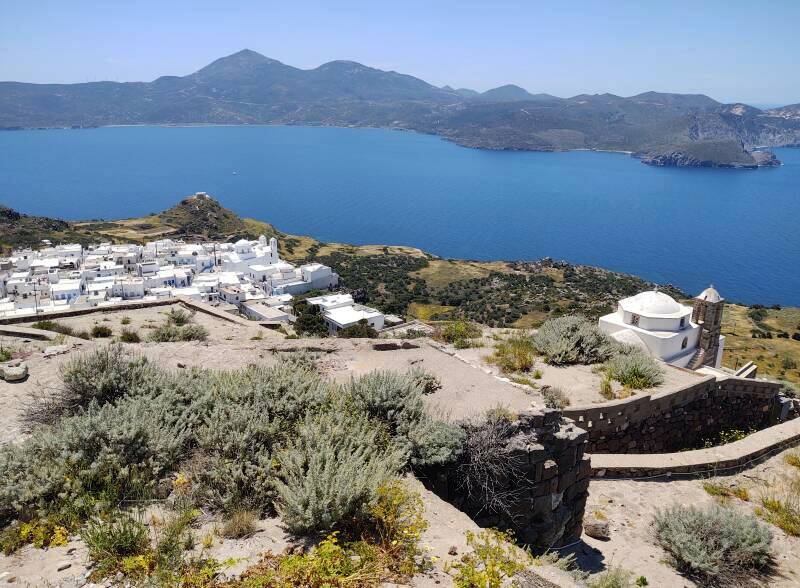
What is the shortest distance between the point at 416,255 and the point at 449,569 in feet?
241

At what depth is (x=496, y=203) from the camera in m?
132

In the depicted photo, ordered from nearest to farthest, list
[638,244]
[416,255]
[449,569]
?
[449,569], [416,255], [638,244]

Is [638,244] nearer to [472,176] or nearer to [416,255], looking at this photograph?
[416,255]

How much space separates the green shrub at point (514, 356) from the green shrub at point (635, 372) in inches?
60.0

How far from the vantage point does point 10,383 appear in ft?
24.2

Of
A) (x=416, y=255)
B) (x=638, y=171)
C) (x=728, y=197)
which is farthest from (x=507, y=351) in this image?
(x=638, y=171)

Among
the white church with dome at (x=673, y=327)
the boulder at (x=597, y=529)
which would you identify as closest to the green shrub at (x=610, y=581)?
the boulder at (x=597, y=529)

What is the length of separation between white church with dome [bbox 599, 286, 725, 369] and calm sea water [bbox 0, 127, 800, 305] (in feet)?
204

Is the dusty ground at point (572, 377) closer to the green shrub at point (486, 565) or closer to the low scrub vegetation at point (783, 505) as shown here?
the low scrub vegetation at point (783, 505)

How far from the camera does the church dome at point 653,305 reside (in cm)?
1778

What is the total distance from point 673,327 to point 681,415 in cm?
852

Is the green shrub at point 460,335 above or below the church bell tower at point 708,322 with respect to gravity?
above

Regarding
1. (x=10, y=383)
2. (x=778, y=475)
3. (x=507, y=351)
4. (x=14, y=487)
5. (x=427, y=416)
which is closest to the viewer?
(x=14, y=487)

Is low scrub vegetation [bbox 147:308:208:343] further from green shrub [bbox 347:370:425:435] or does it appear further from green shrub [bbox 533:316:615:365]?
green shrub [bbox 533:316:615:365]
